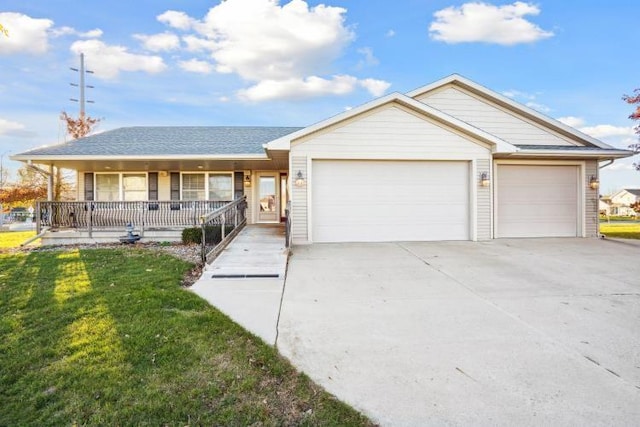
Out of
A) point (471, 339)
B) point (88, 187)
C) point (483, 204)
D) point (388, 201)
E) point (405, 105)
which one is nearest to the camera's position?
point (471, 339)

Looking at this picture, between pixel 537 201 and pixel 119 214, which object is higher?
pixel 537 201

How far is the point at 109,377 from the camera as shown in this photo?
8.99ft

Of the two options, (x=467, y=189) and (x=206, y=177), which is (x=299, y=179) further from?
(x=206, y=177)

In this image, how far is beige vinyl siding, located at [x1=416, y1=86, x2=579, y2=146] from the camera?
11023 mm

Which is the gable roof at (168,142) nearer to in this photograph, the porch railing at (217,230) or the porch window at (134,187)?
the porch window at (134,187)

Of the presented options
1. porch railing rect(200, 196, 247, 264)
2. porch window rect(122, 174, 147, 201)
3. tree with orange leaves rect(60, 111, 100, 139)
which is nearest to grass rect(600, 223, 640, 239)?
porch railing rect(200, 196, 247, 264)

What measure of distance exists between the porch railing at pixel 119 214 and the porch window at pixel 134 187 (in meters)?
1.80

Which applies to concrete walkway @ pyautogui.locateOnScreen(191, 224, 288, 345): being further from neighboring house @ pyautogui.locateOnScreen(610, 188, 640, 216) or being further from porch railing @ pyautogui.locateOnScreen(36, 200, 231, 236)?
neighboring house @ pyautogui.locateOnScreen(610, 188, 640, 216)

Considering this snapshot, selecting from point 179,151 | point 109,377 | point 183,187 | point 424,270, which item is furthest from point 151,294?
point 183,187

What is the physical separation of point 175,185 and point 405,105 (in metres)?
8.91

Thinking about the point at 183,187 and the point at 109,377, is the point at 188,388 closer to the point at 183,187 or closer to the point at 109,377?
the point at 109,377

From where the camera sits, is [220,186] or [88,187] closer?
[88,187]

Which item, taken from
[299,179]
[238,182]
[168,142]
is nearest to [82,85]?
[168,142]

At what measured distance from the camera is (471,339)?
349 centimetres
